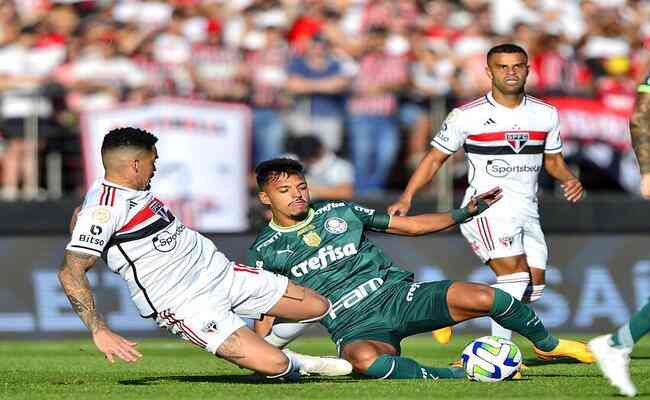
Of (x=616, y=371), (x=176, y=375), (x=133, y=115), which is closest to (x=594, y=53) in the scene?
(x=133, y=115)

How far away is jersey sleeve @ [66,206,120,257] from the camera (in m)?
8.29

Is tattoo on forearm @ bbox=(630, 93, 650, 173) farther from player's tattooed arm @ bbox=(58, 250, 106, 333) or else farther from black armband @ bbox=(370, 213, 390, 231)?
player's tattooed arm @ bbox=(58, 250, 106, 333)

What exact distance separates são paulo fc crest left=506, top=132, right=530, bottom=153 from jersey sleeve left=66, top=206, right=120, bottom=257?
12.5ft

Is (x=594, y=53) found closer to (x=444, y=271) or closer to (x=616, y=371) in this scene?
(x=444, y=271)

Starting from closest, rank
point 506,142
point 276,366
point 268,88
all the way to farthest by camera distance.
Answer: point 276,366
point 506,142
point 268,88

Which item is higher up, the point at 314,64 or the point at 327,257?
the point at 314,64

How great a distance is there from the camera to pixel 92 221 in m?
8.32

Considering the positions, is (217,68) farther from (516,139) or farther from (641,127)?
(641,127)

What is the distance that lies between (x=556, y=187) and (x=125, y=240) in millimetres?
10026

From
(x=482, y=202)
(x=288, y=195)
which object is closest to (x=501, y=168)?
(x=482, y=202)

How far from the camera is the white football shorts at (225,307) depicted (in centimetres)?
877

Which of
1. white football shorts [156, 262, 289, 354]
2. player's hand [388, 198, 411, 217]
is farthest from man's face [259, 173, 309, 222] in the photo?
player's hand [388, 198, 411, 217]

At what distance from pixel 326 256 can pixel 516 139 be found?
216 centimetres

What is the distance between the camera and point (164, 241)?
8.66 meters
